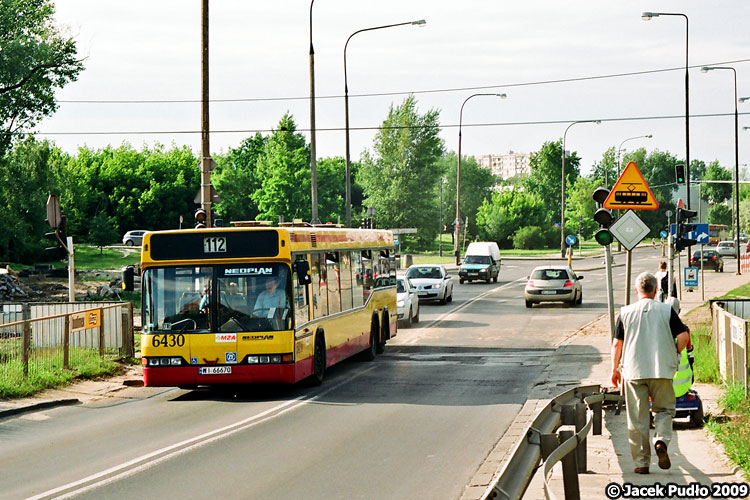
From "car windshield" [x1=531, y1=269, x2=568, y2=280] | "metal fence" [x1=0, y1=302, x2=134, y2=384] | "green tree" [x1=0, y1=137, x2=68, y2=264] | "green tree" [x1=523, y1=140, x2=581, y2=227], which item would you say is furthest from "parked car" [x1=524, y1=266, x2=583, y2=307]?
"green tree" [x1=523, y1=140, x2=581, y2=227]

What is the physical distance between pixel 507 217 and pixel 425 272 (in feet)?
265

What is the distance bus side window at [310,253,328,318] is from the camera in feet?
56.7

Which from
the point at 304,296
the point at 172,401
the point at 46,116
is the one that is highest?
the point at 46,116

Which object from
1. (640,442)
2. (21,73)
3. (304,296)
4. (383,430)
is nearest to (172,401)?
(304,296)

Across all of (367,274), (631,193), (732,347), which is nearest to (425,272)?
(367,274)

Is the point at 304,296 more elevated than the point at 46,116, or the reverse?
the point at 46,116

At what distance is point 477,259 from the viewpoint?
181 ft

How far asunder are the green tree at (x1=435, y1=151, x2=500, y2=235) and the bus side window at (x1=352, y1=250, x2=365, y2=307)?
115804 millimetres

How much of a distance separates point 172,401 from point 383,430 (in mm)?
4587

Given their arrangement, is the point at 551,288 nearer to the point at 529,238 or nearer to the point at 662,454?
the point at 662,454

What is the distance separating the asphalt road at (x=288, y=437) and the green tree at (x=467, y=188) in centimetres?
11830

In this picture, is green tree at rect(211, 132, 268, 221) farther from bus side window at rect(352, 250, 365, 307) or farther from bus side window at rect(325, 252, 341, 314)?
bus side window at rect(325, 252, 341, 314)

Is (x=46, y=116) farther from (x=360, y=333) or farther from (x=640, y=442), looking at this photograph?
(x=640, y=442)

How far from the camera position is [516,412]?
14227 mm
